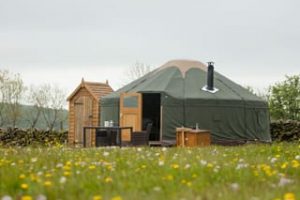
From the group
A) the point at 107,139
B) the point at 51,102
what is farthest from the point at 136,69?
the point at 107,139

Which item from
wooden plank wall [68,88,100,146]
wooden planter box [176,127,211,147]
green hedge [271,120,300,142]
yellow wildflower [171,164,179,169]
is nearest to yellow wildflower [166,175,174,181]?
yellow wildflower [171,164,179,169]

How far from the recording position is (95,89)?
18.3 m

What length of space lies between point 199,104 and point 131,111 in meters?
1.88

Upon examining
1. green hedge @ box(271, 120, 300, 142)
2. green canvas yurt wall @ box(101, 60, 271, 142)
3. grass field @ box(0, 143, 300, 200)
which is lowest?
grass field @ box(0, 143, 300, 200)

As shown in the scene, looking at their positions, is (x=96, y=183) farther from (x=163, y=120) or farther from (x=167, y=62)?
(x=167, y=62)

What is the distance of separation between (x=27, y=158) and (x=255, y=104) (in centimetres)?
1274

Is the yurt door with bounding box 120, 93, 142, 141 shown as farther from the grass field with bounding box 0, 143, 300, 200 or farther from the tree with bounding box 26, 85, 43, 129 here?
the tree with bounding box 26, 85, 43, 129

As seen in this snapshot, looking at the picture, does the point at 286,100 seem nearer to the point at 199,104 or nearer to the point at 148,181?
the point at 199,104

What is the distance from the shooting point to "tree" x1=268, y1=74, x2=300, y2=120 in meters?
26.4

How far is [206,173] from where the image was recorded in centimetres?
362

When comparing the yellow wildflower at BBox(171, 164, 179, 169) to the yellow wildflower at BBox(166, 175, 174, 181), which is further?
the yellow wildflower at BBox(171, 164, 179, 169)

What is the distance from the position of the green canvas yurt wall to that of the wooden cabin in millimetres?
869

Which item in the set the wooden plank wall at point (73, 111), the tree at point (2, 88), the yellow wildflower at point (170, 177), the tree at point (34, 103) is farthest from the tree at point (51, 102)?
the yellow wildflower at point (170, 177)

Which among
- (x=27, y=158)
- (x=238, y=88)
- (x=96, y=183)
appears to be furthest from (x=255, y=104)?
(x=96, y=183)
